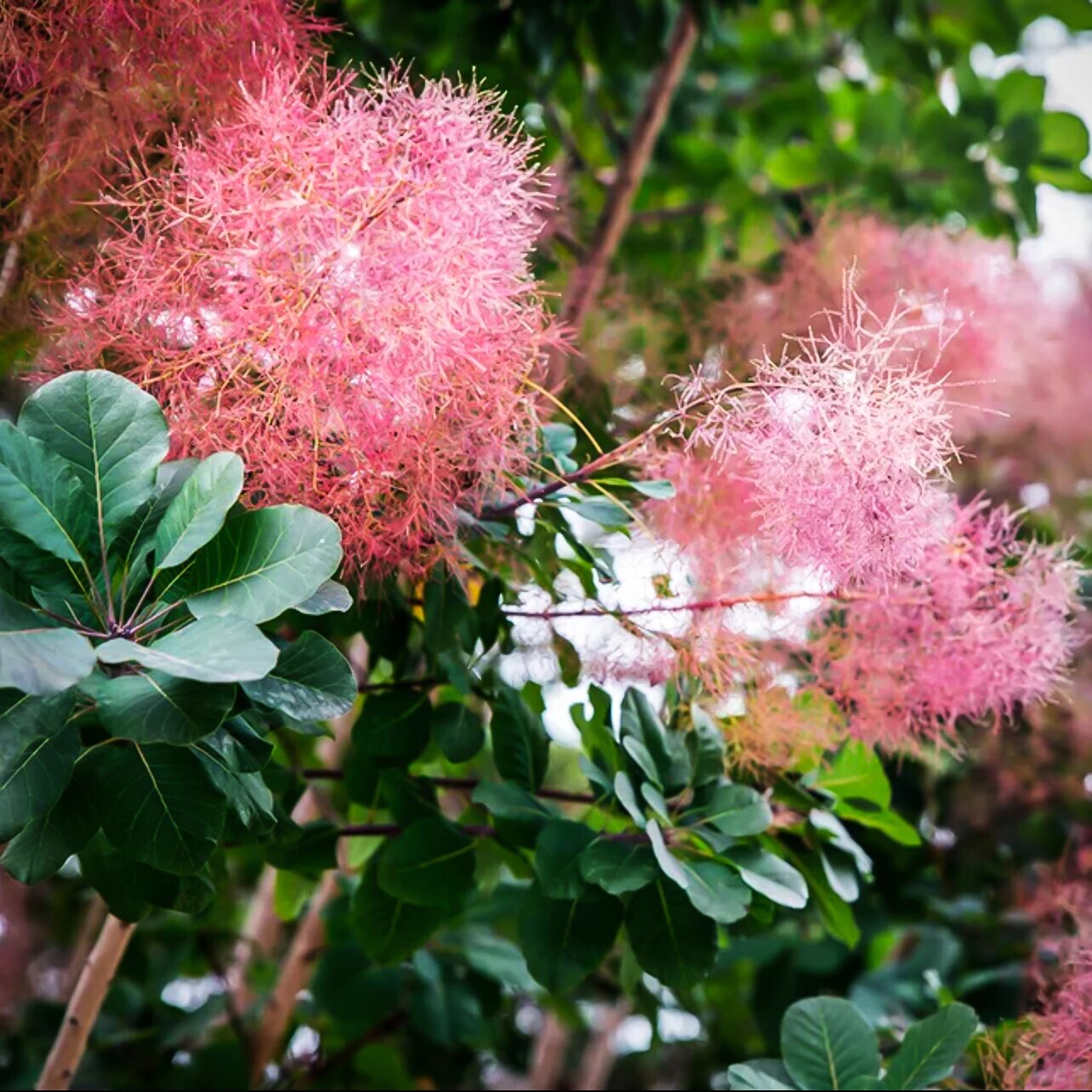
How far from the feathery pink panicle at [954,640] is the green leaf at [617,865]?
0.23 m

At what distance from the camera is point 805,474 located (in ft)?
2.65

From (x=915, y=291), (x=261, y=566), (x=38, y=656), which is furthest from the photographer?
(x=915, y=291)

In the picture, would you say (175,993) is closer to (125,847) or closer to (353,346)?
(125,847)

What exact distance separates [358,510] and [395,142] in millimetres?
253

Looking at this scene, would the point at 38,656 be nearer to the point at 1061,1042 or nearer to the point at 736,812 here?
the point at 736,812

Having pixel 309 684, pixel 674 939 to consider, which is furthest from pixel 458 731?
pixel 309 684

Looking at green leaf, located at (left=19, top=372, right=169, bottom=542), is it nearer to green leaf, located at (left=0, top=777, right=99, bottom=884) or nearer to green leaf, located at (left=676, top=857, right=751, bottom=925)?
green leaf, located at (left=0, top=777, right=99, bottom=884)

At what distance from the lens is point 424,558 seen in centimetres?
96

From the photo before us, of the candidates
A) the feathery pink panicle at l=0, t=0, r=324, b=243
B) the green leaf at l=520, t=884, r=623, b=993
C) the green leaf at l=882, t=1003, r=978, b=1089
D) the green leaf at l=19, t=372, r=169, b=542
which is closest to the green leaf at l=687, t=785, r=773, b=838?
the green leaf at l=520, t=884, r=623, b=993

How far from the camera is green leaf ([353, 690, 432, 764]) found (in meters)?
1.13

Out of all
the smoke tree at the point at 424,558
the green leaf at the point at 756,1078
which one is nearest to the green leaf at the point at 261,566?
the smoke tree at the point at 424,558

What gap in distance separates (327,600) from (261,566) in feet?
0.15

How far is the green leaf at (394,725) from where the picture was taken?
1.13 meters

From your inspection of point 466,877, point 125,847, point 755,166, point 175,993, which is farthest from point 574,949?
point 755,166
